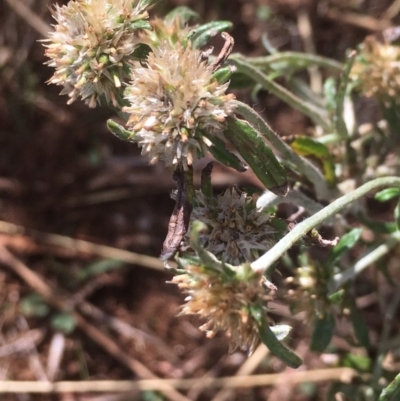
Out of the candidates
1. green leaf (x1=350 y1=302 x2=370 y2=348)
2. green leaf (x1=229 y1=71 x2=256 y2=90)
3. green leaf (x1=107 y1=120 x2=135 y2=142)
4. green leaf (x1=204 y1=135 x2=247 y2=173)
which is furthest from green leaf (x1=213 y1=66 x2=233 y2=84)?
green leaf (x1=350 y1=302 x2=370 y2=348)

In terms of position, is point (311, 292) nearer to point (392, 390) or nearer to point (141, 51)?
point (392, 390)

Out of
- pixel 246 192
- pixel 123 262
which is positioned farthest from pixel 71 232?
pixel 246 192

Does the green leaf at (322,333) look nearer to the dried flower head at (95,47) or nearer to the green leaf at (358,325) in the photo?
the green leaf at (358,325)

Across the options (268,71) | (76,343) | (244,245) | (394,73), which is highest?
(268,71)

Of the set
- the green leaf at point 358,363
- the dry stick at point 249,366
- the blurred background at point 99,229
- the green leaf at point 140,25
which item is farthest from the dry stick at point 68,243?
the green leaf at point 140,25

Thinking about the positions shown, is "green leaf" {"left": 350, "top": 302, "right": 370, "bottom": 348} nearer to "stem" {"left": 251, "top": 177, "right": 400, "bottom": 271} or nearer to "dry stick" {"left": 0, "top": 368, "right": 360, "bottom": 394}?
"stem" {"left": 251, "top": 177, "right": 400, "bottom": 271}

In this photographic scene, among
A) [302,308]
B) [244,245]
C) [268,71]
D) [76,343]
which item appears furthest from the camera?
[76,343]

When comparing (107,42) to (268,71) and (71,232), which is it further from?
(71,232)
